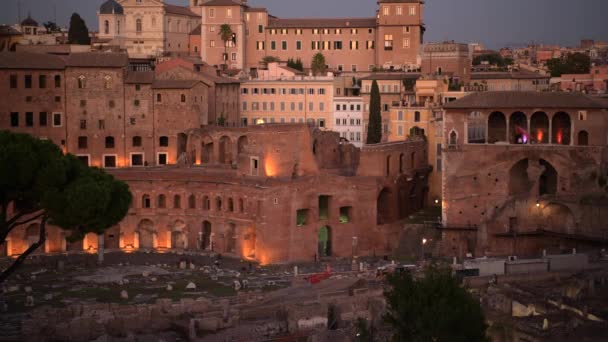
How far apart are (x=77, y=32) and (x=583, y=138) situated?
133 feet

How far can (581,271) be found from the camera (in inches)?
1907

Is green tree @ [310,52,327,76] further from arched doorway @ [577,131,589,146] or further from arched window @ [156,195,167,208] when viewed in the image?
arched doorway @ [577,131,589,146]

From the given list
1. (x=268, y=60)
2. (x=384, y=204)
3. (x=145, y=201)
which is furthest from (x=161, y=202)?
(x=268, y=60)

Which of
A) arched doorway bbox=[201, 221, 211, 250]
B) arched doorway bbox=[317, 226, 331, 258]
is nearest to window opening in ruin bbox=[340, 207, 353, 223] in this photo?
arched doorway bbox=[317, 226, 331, 258]

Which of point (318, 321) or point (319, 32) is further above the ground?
point (319, 32)

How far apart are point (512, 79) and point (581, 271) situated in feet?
111

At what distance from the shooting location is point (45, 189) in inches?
1746

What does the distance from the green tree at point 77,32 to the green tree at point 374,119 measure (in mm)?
21569

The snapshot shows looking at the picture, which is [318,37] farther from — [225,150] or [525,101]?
[525,101]

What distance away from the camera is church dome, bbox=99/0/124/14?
3649 inches

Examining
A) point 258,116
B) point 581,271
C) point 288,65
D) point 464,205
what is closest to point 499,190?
point 464,205

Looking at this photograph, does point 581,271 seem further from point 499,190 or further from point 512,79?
point 512,79

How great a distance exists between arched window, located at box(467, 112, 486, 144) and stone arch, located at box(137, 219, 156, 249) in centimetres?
1630

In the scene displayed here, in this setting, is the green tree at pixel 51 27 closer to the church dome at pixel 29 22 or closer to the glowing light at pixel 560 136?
the church dome at pixel 29 22
